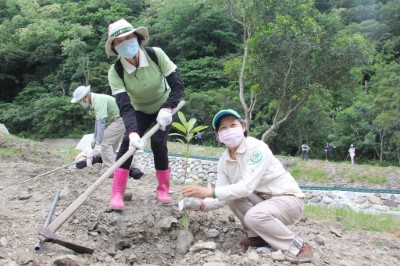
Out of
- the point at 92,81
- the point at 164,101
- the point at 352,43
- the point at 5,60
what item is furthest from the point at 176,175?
the point at 5,60

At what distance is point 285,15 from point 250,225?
41.6 feet

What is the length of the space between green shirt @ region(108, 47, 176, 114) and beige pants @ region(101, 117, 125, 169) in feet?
7.23

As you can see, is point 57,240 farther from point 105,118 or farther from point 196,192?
point 105,118

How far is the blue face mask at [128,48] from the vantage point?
3.32 metres

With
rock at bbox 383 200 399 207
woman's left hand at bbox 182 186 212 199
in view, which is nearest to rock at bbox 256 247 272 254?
woman's left hand at bbox 182 186 212 199

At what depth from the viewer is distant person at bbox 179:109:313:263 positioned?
2.74 m

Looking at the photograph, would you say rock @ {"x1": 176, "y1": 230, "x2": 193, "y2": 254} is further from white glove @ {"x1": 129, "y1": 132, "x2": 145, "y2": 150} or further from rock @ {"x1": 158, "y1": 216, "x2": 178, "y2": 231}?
white glove @ {"x1": 129, "y1": 132, "x2": 145, "y2": 150}

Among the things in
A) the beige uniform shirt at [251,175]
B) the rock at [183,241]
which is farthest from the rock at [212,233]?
the beige uniform shirt at [251,175]

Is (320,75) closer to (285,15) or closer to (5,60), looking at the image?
(285,15)

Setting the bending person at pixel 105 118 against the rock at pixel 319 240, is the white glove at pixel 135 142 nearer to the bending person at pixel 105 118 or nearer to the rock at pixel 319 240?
the rock at pixel 319 240

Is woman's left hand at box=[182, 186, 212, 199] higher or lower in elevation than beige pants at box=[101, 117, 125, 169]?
higher

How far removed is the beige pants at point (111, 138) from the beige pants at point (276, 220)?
11.1 ft

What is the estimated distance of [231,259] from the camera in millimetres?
2629

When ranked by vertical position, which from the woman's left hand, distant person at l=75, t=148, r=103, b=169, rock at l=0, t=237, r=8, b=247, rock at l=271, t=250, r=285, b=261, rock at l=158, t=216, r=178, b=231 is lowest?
distant person at l=75, t=148, r=103, b=169
